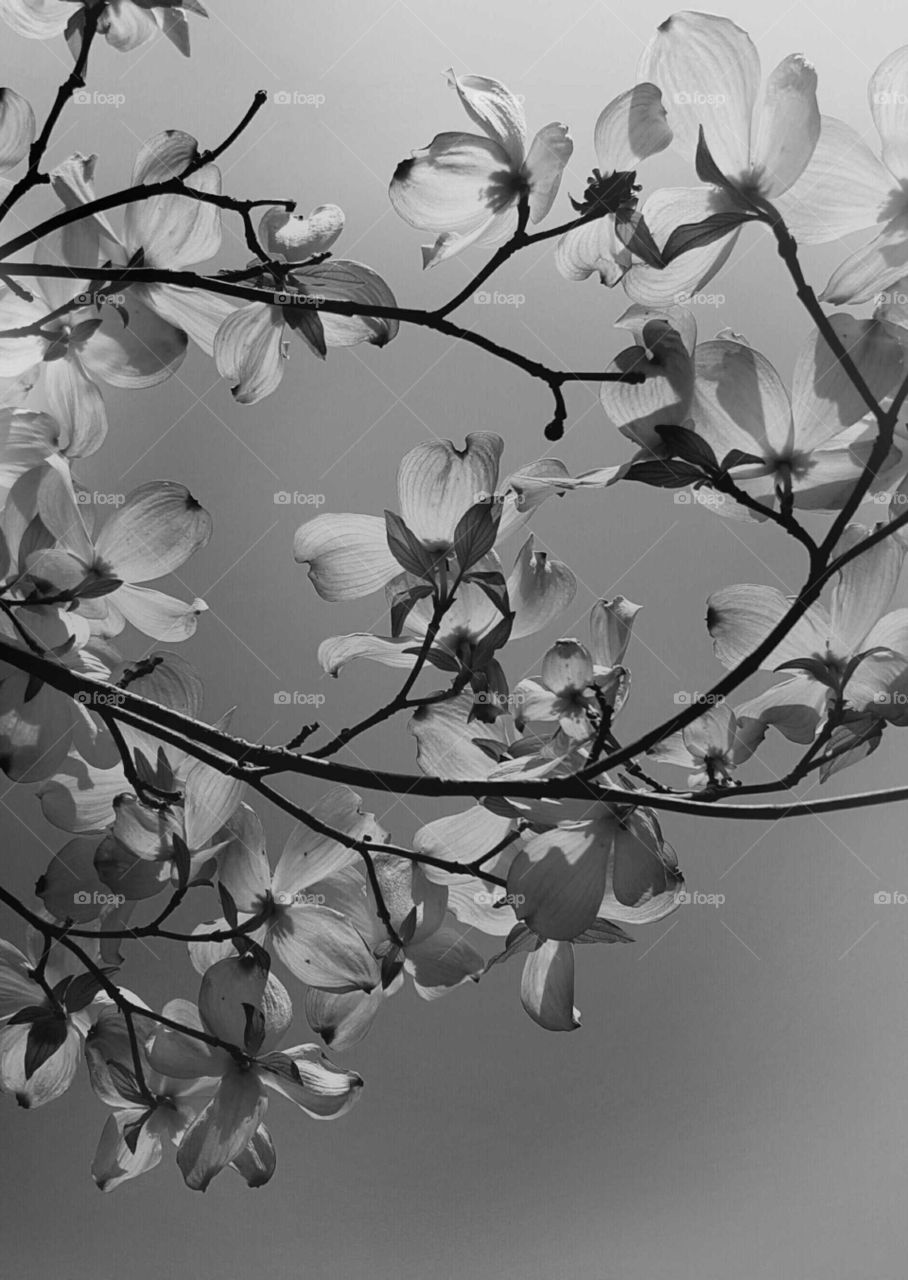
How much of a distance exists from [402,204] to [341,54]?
39cm

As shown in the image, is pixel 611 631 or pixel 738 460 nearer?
pixel 738 460

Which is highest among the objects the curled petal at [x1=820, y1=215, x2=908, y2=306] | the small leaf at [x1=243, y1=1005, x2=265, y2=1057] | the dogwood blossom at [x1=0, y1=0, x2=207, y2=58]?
the dogwood blossom at [x1=0, y1=0, x2=207, y2=58]

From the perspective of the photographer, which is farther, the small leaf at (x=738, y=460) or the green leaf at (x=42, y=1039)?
the green leaf at (x=42, y=1039)

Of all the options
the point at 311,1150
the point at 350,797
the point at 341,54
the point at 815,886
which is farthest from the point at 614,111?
the point at 311,1150

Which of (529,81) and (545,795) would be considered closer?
(545,795)

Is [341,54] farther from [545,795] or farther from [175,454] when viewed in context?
[545,795]

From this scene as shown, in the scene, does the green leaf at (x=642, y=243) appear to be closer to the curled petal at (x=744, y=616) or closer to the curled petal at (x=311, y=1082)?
the curled petal at (x=744, y=616)

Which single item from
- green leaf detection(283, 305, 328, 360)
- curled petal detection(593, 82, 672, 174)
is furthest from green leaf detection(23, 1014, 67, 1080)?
curled petal detection(593, 82, 672, 174)

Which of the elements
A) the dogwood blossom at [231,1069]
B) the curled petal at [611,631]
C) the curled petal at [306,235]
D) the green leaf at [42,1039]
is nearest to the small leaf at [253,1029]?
the dogwood blossom at [231,1069]

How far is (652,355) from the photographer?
0.39 meters

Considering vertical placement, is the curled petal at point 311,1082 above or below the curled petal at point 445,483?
below

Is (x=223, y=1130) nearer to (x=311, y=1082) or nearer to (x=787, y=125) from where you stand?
(x=311, y=1082)

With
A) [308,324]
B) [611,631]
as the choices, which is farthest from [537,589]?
[308,324]

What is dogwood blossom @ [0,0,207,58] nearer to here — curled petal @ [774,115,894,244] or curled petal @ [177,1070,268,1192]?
curled petal @ [774,115,894,244]
